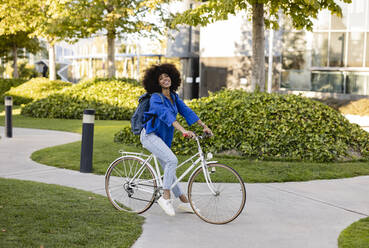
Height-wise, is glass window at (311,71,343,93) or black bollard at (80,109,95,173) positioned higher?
glass window at (311,71,343,93)

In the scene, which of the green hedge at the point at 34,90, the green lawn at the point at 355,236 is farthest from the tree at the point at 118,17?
the green lawn at the point at 355,236

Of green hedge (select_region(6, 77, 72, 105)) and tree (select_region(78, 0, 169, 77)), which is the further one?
green hedge (select_region(6, 77, 72, 105))

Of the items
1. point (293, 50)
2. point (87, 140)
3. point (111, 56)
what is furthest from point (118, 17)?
point (87, 140)

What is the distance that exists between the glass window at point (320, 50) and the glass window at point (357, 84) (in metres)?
1.61

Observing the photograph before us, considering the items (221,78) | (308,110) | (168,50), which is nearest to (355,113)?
(221,78)

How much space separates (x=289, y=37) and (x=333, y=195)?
2283cm

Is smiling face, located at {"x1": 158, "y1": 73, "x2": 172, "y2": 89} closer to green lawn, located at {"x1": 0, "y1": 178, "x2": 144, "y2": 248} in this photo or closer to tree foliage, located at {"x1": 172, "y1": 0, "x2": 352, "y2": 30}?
green lawn, located at {"x1": 0, "y1": 178, "x2": 144, "y2": 248}

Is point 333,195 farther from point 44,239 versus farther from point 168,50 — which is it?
point 168,50

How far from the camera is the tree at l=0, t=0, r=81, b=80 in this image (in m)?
21.4

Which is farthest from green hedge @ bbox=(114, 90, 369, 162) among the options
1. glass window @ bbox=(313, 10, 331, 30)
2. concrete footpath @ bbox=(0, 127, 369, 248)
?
glass window @ bbox=(313, 10, 331, 30)

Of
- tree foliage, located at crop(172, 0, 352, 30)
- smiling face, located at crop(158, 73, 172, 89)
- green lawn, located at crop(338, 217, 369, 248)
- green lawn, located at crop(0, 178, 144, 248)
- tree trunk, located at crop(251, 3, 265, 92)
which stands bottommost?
green lawn, located at crop(338, 217, 369, 248)

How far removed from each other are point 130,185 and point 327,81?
2274cm

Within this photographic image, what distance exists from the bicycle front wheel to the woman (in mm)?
277

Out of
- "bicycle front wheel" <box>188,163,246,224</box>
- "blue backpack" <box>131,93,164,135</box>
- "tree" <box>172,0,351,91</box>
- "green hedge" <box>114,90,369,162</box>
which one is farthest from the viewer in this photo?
"tree" <box>172,0,351,91</box>
